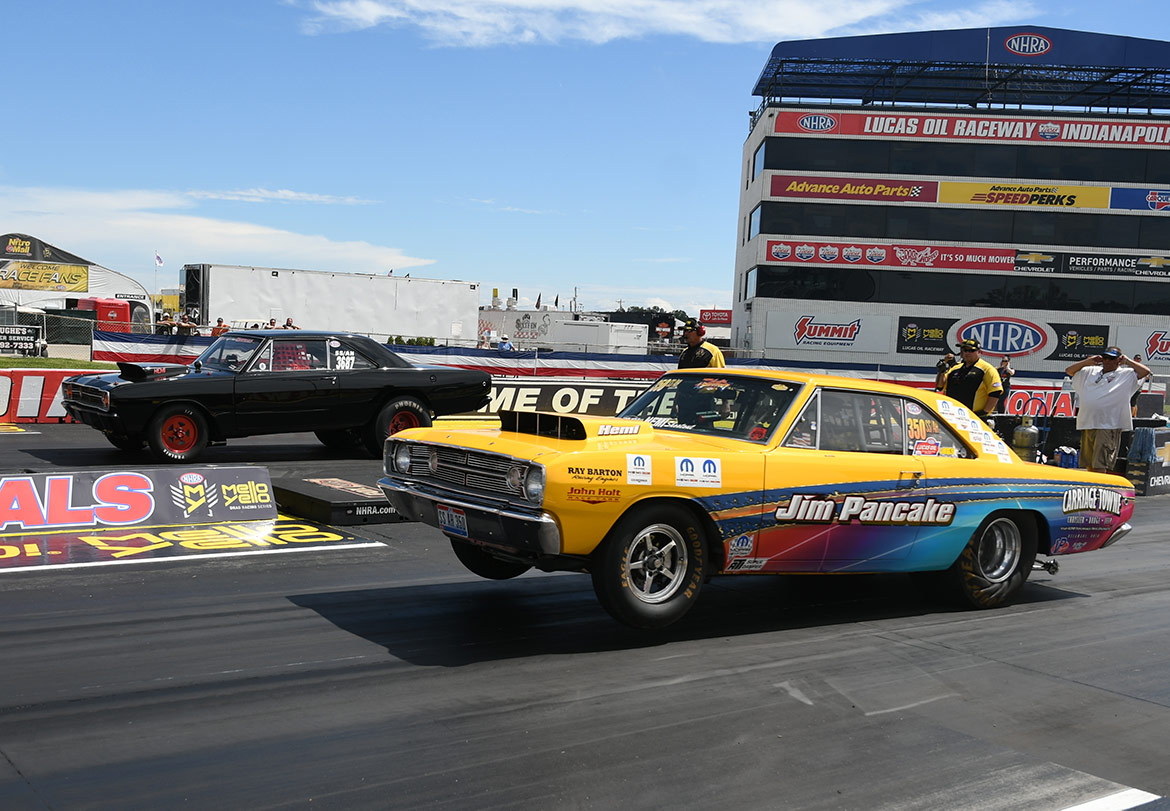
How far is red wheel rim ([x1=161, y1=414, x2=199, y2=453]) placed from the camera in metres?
11.7

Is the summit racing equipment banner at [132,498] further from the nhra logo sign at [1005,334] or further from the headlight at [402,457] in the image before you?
the nhra logo sign at [1005,334]

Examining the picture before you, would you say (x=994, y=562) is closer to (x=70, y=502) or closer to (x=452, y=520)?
(x=452, y=520)

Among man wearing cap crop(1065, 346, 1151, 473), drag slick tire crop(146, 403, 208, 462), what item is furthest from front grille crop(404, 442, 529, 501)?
man wearing cap crop(1065, 346, 1151, 473)

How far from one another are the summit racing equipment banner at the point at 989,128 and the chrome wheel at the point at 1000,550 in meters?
47.4

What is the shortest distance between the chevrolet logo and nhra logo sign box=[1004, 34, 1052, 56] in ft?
31.2

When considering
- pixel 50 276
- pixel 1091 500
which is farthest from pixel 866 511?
pixel 50 276

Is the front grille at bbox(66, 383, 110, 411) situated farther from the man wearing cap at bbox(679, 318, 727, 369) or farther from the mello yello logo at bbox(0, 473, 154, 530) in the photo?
the man wearing cap at bbox(679, 318, 727, 369)

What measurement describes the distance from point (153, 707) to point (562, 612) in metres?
2.53

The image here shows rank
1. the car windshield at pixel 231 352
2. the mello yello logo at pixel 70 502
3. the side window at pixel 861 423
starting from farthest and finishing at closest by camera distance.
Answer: the car windshield at pixel 231 352
the mello yello logo at pixel 70 502
the side window at pixel 861 423

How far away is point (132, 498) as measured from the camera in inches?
330

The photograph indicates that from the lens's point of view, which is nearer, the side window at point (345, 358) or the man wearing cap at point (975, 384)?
the man wearing cap at point (975, 384)

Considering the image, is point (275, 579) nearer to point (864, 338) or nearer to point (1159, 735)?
point (1159, 735)

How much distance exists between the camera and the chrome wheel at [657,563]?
18.0 feet

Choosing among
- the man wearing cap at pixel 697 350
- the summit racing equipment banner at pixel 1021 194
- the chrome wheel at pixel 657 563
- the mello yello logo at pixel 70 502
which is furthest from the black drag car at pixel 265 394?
the summit racing equipment banner at pixel 1021 194
